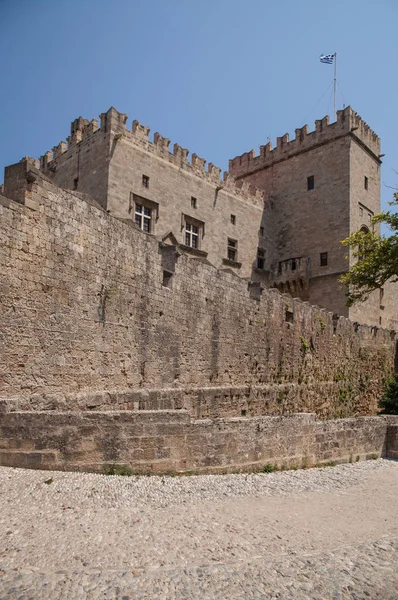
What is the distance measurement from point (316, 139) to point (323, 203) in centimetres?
429

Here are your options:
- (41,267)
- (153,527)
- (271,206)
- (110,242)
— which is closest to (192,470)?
(153,527)

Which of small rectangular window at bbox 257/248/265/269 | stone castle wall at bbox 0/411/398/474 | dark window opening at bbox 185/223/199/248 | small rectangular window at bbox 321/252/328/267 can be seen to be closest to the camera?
stone castle wall at bbox 0/411/398/474

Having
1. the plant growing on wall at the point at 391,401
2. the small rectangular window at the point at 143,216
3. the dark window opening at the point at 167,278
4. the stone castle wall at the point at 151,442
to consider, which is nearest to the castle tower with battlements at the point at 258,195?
the small rectangular window at the point at 143,216

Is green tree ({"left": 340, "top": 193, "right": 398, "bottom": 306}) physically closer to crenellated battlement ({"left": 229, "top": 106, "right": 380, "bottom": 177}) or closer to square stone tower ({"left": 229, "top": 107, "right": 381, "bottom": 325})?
square stone tower ({"left": 229, "top": 107, "right": 381, "bottom": 325})

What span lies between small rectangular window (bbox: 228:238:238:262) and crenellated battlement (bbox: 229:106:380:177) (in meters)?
8.18

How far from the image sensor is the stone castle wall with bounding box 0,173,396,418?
7406 mm

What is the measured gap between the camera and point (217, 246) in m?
25.0

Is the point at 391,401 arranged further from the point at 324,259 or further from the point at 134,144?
the point at 134,144

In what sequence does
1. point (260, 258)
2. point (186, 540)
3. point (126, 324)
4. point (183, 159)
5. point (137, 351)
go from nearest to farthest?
1. point (186, 540)
2. point (126, 324)
3. point (137, 351)
4. point (183, 159)
5. point (260, 258)

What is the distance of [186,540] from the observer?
436 cm

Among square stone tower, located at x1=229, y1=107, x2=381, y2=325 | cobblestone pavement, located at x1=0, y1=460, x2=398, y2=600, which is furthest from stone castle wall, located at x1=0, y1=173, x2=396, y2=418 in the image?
square stone tower, located at x1=229, y1=107, x2=381, y2=325

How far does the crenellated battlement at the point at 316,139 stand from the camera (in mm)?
28156

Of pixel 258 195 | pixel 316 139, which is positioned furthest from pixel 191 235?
pixel 316 139

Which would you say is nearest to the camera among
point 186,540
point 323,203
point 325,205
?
point 186,540
